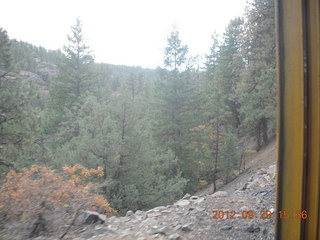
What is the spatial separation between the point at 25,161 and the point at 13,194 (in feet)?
23.1

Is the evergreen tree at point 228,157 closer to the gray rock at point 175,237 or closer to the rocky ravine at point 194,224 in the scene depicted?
the rocky ravine at point 194,224

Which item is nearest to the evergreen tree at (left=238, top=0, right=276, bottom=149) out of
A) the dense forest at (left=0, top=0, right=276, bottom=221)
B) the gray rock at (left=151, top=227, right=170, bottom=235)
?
the dense forest at (left=0, top=0, right=276, bottom=221)

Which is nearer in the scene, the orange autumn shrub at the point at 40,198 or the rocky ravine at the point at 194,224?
the rocky ravine at the point at 194,224

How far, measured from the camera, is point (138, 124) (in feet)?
35.8

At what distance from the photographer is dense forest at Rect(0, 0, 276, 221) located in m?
9.27

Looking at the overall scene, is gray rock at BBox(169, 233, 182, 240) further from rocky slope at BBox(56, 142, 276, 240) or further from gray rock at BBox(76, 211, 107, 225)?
gray rock at BBox(76, 211, 107, 225)

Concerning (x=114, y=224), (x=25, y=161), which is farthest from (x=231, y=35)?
(x=114, y=224)

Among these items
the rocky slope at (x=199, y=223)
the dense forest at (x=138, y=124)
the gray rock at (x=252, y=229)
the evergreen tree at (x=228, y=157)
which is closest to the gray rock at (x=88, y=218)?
the rocky slope at (x=199, y=223)

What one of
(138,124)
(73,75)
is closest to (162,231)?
(138,124)

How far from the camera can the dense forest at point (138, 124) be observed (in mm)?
9273

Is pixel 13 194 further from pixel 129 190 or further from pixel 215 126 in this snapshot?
pixel 215 126

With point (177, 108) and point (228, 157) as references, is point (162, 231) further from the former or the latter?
point (177, 108)

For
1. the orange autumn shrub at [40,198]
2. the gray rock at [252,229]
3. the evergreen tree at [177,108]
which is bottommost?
the gray rock at [252,229]
